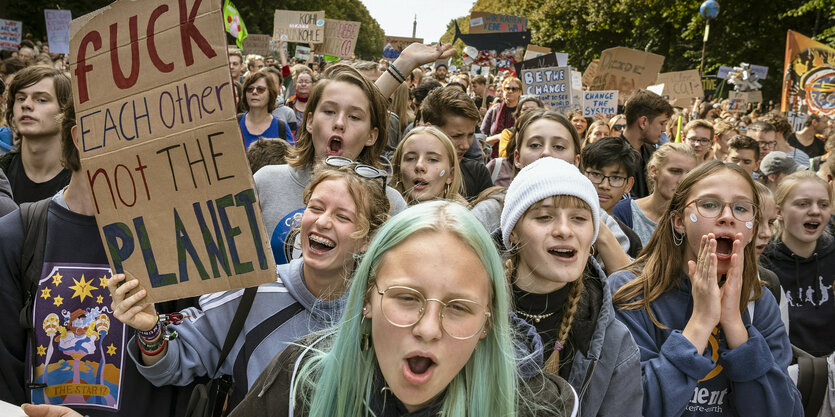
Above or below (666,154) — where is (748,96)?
above

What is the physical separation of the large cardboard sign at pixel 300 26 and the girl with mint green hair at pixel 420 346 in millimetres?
14583

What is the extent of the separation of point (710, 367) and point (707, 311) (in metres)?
0.20

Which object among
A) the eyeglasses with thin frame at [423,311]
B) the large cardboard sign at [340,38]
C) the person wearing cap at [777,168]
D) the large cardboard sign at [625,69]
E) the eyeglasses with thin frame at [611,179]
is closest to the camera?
the eyeglasses with thin frame at [423,311]

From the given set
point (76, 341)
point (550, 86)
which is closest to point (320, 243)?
point (76, 341)

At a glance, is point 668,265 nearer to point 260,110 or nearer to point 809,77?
point 260,110

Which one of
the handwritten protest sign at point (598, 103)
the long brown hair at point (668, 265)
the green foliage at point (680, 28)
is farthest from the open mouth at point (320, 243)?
the green foliage at point (680, 28)

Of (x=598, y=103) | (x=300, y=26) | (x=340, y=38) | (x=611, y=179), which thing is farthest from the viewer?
(x=300, y=26)

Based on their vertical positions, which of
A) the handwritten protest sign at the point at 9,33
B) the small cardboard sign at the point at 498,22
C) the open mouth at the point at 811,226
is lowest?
the open mouth at the point at 811,226

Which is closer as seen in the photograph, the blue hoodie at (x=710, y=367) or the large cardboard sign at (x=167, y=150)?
the large cardboard sign at (x=167, y=150)

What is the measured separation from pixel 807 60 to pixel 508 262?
1024 cm

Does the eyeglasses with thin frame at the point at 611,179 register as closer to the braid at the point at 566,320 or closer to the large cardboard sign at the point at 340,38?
the braid at the point at 566,320

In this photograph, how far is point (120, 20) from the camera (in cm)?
225

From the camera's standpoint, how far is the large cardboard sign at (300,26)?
15.7m

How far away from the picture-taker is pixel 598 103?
961 cm
